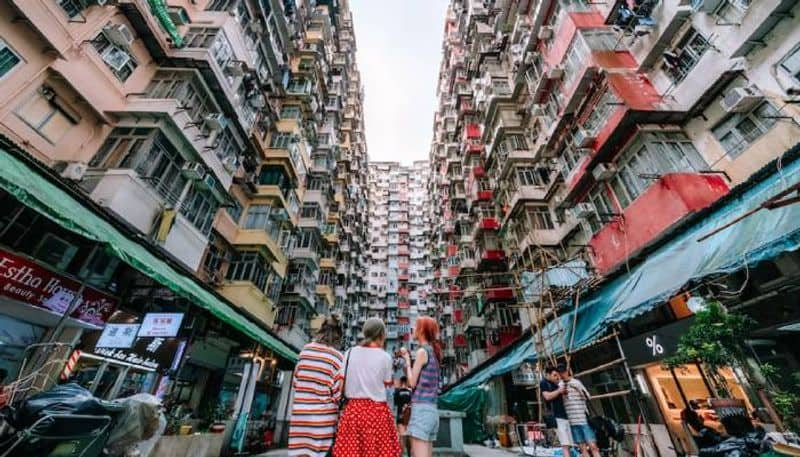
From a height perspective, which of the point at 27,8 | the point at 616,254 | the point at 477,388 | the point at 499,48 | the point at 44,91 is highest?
the point at 499,48

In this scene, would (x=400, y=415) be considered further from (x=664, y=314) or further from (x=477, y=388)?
(x=477, y=388)

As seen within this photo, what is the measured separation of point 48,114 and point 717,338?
16.5 m

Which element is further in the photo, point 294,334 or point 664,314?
point 294,334

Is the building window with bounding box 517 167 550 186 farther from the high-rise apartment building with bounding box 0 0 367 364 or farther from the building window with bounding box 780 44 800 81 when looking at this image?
the high-rise apartment building with bounding box 0 0 367 364

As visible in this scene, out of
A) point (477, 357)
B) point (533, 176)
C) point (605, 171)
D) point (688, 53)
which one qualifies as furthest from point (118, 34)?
point (477, 357)

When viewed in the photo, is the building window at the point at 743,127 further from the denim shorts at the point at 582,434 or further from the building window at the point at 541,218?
the building window at the point at 541,218

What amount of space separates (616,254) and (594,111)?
6423 mm

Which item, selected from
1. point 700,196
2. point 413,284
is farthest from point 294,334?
point 413,284

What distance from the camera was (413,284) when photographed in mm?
57719

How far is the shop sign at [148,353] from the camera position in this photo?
Result: 7.06 m

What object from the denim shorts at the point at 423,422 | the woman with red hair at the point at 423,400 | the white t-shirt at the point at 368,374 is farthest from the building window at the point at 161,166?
the denim shorts at the point at 423,422

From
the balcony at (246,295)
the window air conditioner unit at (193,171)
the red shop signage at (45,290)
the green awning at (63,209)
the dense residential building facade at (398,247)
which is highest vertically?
the dense residential building facade at (398,247)

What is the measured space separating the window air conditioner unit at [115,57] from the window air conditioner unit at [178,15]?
10.9 feet

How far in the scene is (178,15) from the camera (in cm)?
1259
